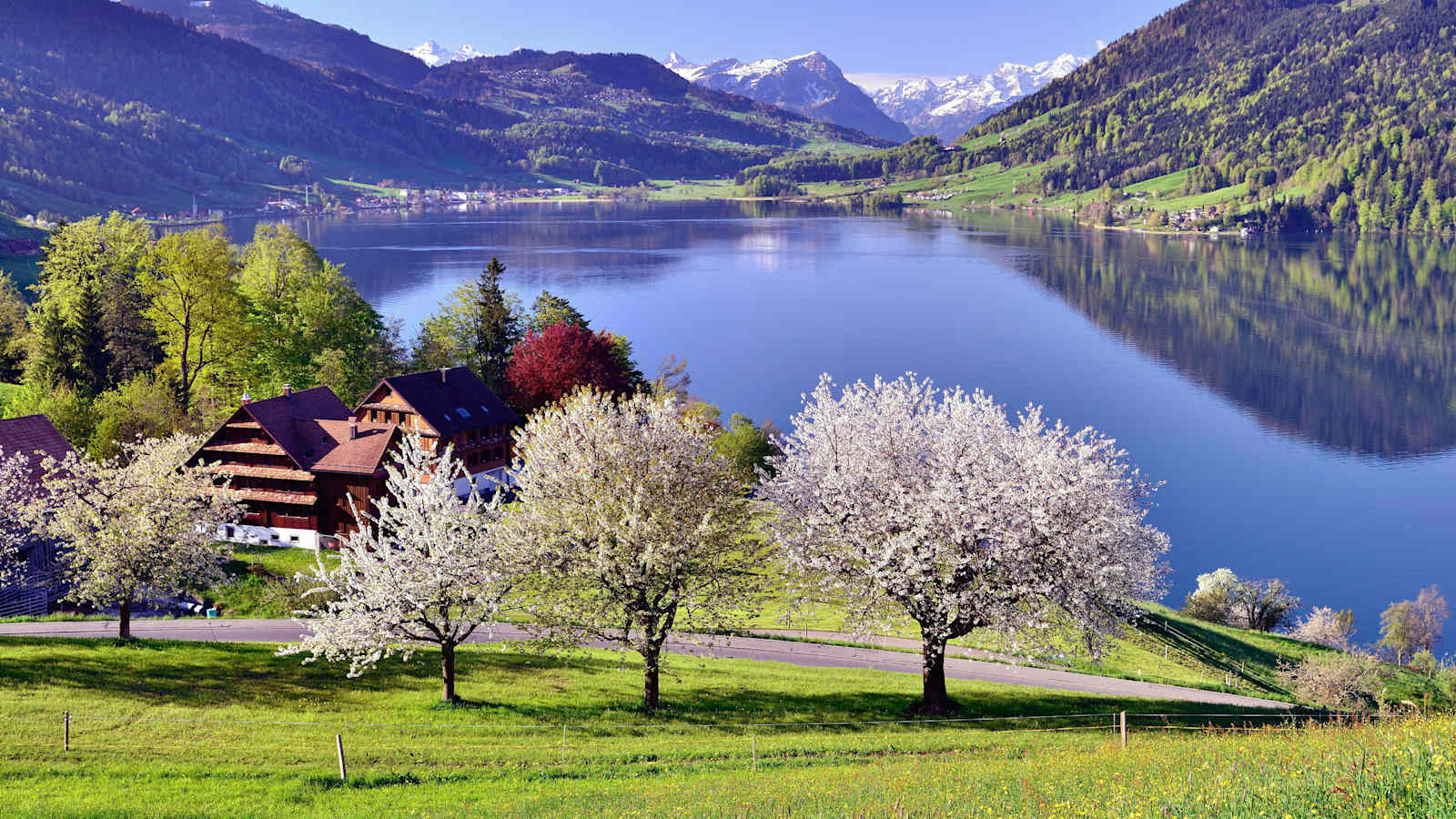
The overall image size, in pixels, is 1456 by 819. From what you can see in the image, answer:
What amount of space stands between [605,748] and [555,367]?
53.0 metres

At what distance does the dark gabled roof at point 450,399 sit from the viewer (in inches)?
2650

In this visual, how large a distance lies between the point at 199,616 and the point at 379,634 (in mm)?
25746

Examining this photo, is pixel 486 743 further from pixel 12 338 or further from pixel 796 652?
pixel 12 338

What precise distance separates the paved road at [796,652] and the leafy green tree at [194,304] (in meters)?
32.4

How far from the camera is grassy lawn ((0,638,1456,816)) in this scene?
680 inches

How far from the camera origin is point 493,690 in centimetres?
3400

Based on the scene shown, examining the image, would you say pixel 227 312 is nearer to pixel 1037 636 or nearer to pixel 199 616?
pixel 199 616

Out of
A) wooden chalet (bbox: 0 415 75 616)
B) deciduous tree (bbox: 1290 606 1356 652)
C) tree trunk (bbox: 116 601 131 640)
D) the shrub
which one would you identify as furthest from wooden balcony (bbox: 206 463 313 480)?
deciduous tree (bbox: 1290 606 1356 652)

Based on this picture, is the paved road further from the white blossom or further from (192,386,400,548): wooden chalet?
(192,386,400,548): wooden chalet

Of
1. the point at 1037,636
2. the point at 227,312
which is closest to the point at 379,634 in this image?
the point at 1037,636

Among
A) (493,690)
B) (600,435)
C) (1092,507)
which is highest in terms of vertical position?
(600,435)

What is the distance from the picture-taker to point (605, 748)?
27.5m

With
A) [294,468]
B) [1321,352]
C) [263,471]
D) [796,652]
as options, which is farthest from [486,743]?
[1321,352]

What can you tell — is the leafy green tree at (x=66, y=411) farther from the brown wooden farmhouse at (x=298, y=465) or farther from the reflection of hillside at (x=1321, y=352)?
the reflection of hillside at (x=1321, y=352)
